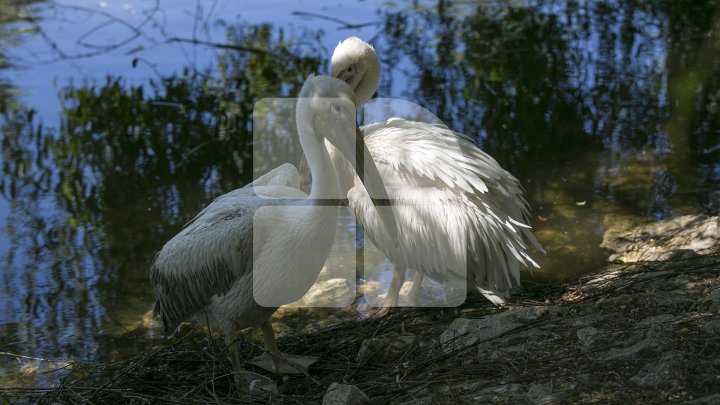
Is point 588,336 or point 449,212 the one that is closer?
point 588,336

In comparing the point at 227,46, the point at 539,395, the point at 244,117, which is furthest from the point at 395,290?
the point at 227,46

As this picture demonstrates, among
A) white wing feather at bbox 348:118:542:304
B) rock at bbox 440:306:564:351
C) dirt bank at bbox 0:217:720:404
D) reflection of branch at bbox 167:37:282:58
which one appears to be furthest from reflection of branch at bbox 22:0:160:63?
rock at bbox 440:306:564:351

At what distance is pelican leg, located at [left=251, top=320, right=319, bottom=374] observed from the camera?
4.84 m

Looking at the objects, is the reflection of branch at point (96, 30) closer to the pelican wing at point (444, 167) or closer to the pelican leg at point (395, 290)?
the pelican wing at point (444, 167)

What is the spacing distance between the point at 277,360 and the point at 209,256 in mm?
714

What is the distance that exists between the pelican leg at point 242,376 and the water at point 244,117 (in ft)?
4.94

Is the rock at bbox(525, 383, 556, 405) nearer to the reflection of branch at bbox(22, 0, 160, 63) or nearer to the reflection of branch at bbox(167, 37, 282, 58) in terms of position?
the reflection of branch at bbox(167, 37, 282, 58)

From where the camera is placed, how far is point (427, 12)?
11984 mm

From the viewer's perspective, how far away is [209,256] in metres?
4.66

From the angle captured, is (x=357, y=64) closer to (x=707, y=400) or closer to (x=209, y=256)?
(x=209, y=256)

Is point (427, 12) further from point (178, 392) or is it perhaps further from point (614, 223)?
point (178, 392)

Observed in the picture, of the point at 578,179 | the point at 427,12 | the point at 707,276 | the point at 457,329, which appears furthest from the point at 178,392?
the point at 427,12

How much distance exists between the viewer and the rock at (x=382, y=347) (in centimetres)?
475

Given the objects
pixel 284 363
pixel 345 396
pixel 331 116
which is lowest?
pixel 284 363
